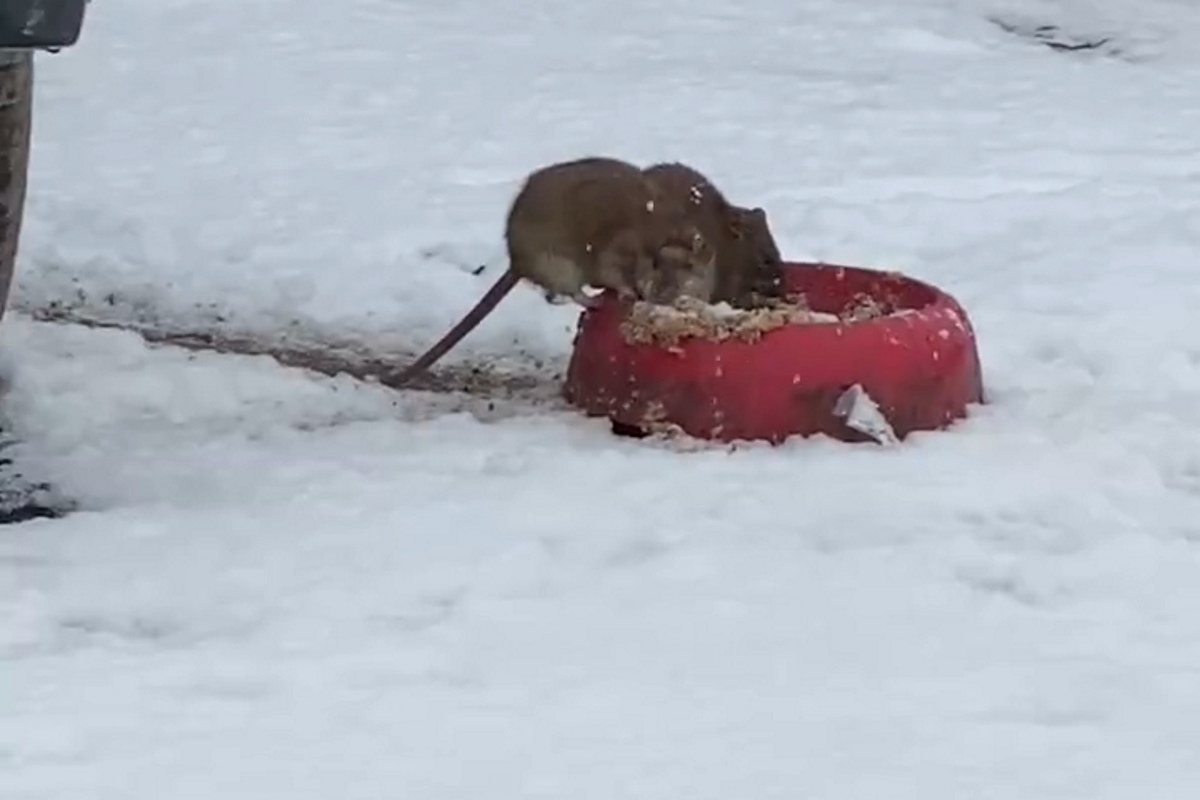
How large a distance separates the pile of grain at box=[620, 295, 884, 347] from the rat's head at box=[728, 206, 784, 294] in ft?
1.03

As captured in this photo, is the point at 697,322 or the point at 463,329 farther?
the point at 463,329

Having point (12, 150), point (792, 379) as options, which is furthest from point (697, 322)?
point (12, 150)

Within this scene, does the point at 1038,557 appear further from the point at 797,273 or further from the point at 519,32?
the point at 519,32

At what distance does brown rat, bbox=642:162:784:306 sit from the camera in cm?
534

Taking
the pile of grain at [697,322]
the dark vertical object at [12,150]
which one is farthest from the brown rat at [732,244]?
the dark vertical object at [12,150]

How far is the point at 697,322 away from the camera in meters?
4.75

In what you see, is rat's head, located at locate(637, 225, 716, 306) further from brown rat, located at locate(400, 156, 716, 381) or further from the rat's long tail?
the rat's long tail

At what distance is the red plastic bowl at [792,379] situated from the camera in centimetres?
458

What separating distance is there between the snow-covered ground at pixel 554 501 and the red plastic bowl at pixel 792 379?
0.08 m

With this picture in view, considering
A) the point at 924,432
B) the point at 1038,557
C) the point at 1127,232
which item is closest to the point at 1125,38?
the point at 1127,232

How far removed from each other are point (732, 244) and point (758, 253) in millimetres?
59

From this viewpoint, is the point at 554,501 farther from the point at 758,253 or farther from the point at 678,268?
the point at 758,253

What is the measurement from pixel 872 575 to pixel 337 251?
286 cm

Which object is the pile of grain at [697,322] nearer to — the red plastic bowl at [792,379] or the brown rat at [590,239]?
the red plastic bowl at [792,379]
